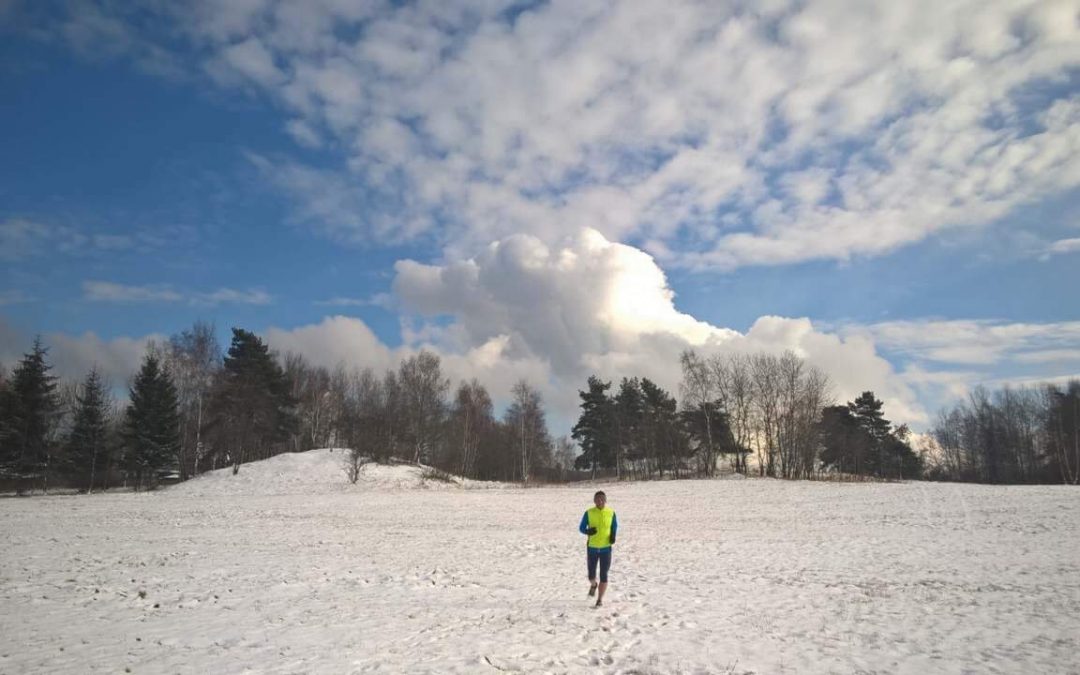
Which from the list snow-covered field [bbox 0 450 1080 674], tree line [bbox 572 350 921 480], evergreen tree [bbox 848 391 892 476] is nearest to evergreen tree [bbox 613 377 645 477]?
tree line [bbox 572 350 921 480]

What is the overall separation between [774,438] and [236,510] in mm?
55062

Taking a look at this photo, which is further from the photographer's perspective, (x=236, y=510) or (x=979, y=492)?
(x=979, y=492)

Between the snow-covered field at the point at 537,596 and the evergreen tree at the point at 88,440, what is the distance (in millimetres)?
31428

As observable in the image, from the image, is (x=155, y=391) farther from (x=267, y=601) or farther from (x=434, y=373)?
(x=267, y=601)

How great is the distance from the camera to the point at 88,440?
5328 cm

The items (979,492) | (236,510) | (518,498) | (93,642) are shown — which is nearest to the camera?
(93,642)

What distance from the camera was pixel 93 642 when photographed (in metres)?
8.70

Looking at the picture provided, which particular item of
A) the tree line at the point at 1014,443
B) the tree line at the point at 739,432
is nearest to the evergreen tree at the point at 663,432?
the tree line at the point at 739,432

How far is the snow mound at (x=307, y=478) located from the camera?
4856 centimetres

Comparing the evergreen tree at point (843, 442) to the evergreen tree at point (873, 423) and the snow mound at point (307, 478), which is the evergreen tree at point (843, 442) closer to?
the evergreen tree at point (873, 423)

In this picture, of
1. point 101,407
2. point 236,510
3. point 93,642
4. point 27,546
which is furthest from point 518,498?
point 101,407

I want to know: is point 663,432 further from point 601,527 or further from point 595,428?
point 601,527

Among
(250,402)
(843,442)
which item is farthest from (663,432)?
(250,402)

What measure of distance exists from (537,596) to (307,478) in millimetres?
47412
